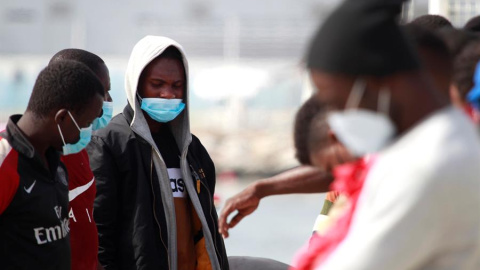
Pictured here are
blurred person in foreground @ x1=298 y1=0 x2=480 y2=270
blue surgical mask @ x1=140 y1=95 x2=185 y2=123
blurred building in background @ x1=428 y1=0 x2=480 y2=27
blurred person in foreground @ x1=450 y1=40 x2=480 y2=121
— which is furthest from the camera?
blurred building in background @ x1=428 y1=0 x2=480 y2=27

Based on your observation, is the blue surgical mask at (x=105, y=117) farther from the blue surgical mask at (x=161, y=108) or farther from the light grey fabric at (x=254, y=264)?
the light grey fabric at (x=254, y=264)

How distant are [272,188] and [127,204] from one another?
1.40m

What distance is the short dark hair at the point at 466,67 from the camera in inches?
121

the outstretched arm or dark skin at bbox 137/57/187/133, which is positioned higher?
dark skin at bbox 137/57/187/133

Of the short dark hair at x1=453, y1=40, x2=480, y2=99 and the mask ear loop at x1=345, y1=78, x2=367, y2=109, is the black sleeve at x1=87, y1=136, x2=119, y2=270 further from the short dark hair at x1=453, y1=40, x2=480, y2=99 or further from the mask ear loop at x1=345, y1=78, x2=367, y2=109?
the mask ear loop at x1=345, y1=78, x2=367, y2=109

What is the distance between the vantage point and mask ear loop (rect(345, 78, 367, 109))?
87.4 inches

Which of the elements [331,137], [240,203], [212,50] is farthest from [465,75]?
[212,50]

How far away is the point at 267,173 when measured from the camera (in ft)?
133

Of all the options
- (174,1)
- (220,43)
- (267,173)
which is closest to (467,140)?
(267,173)

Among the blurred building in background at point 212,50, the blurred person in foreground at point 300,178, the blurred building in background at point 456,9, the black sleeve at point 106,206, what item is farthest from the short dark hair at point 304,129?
the blurred building in background at point 212,50

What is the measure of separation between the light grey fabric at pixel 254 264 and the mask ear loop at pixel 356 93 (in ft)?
8.95

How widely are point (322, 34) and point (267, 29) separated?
72.4m

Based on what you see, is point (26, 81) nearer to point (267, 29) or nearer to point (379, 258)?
point (267, 29)

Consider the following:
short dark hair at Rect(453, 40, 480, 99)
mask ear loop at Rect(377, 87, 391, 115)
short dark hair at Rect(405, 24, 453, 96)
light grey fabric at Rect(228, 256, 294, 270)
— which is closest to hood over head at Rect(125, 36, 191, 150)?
light grey fabric at Rect(228, 256, 294, 270)
